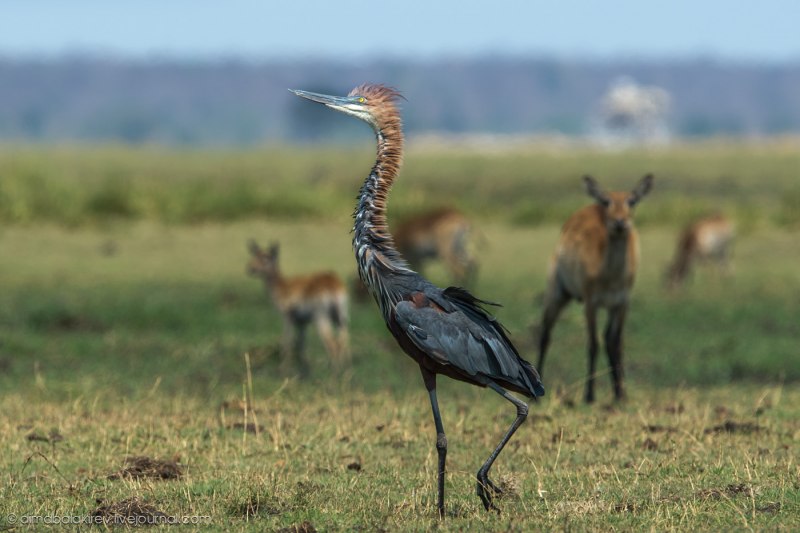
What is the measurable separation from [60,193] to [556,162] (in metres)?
42.6

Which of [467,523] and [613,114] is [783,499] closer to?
[467,523]

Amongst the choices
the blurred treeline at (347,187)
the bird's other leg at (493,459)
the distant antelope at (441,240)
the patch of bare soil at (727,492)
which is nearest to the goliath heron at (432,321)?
the bird's other leg at (493,459)

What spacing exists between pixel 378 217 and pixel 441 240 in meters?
14.6

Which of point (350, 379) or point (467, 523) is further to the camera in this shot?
point (350, 379)

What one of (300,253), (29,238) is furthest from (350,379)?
(29,238)

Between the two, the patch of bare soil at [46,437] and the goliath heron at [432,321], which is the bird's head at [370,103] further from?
the patch of bare soil at [46,437]

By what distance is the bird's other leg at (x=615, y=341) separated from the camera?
1028 centimetres

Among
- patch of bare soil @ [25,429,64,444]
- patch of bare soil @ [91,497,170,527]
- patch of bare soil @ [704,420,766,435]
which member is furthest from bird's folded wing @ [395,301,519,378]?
patch of bare soil @ [25,429,64,444]

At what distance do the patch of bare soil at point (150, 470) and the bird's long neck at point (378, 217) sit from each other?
1780mm

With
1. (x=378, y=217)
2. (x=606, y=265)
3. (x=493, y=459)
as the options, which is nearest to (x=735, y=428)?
(x=606, y=265)

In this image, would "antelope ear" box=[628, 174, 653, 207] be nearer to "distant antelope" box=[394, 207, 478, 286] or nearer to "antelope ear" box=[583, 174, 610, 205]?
"antelope ear" box=[583, 174, 610, 205]

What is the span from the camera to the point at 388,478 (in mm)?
6766

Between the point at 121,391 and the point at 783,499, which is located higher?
the point at 783,499

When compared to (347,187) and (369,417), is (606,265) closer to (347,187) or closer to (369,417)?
(369,417)
